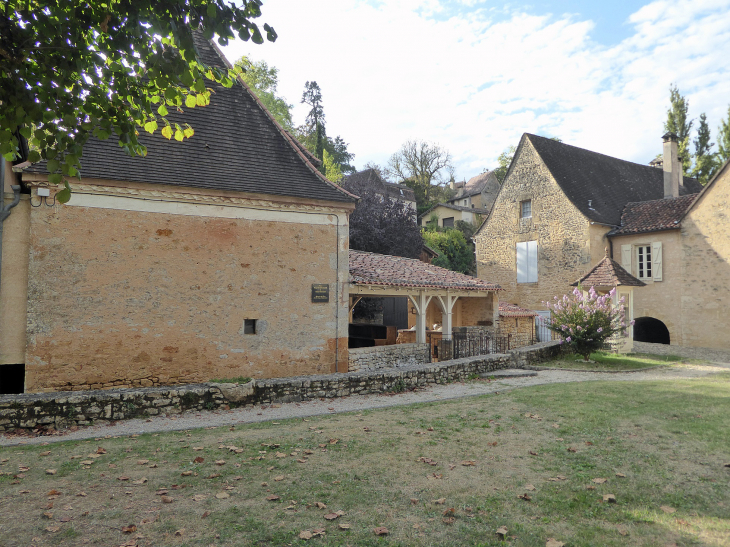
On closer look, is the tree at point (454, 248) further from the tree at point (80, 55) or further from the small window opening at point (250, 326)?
the tree at point (80, 55)

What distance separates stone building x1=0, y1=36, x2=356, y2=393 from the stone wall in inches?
0.9

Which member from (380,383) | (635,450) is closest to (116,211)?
(380,383)

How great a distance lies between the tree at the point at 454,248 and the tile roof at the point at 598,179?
9.78 metres

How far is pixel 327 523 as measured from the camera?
3.72 metres

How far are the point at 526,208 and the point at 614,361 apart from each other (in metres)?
11.0

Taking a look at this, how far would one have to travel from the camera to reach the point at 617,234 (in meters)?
21.2

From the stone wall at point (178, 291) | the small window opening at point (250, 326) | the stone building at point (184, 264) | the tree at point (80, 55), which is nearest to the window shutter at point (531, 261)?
the stone building at point (184, 264)

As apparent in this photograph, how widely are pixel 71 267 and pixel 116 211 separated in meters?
1.44

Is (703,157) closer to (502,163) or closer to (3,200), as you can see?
(502,163)

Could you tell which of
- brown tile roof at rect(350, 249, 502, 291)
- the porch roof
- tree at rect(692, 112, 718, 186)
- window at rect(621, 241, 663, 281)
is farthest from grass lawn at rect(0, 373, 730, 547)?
tree at rect(692, 112, 718, 186)

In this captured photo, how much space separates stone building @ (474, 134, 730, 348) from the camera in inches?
720

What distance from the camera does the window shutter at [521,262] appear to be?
2412 centimetres

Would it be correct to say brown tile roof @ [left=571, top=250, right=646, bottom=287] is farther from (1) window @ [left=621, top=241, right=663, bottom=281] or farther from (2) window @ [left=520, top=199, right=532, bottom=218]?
(2) window @ [left=520, top=199, right=532, bottom=218]

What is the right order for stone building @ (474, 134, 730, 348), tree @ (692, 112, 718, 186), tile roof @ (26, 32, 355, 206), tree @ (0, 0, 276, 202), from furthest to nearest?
tree @ (692, 112, 718, 186) < stone building @ (474, 134, 730, 348) < tile roof @ (26, 32, 355, 206) < tree @ (0, 0, 276, 202)
